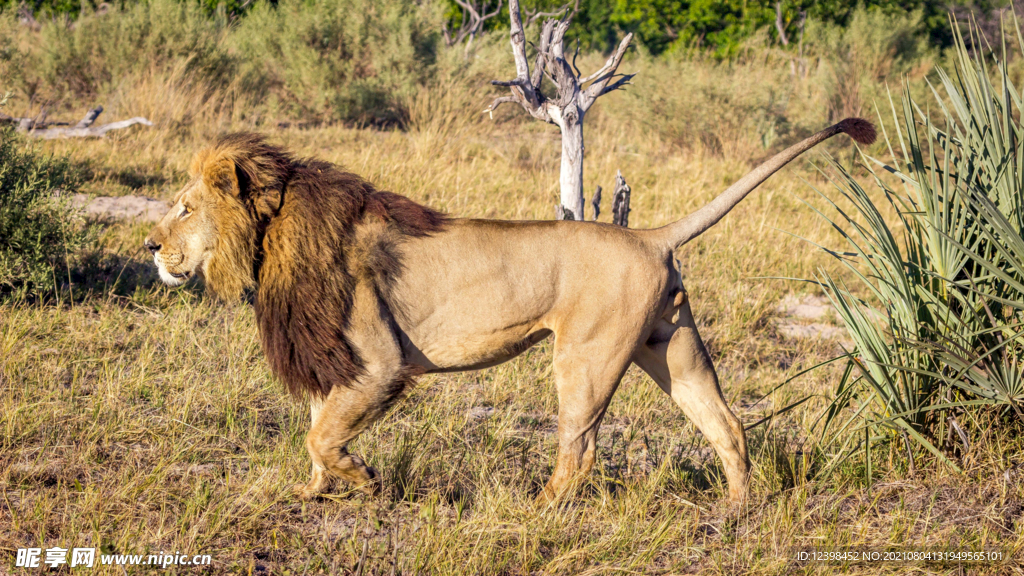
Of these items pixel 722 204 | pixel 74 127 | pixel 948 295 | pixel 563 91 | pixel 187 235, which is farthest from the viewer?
pixel 74 127

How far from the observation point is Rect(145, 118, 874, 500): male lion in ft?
9.44

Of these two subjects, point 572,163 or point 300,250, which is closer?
point 300,250

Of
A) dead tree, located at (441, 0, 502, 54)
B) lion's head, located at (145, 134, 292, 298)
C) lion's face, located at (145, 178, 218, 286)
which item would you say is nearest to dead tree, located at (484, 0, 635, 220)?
lion's head, located at (145, 134, 292, 298)

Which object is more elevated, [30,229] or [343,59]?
[30,229]

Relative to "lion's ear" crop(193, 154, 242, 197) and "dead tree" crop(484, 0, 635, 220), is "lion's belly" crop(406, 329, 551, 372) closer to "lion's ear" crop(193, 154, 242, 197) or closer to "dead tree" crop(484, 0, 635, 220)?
"lion's ear" crop(193, 154, 242, 197)

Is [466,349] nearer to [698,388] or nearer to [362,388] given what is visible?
[362,388]

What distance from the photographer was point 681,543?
3053 millimetres

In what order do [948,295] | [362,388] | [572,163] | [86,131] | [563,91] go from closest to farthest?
[362,388], [948,295], [563,91], [572,163], [86,131]

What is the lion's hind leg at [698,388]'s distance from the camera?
3240 millimetres

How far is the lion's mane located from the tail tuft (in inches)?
62.6

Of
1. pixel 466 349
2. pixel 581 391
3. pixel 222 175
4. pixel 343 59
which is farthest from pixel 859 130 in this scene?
pixel 343 59

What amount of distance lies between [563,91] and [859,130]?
264 centimetres

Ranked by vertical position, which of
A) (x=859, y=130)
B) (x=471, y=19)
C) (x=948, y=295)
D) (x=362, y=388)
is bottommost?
(x=471, y=19)

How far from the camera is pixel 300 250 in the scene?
287 centimetres
